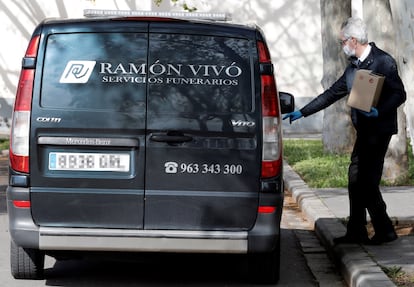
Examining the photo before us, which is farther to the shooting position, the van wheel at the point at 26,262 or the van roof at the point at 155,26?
the van wheel at the point at 26,262

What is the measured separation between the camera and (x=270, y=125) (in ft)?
23.7

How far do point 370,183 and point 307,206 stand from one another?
9.48 feet

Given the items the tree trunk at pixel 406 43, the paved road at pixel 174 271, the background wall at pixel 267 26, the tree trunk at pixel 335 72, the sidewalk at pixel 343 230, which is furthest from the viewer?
the background wall at pixel 267 26

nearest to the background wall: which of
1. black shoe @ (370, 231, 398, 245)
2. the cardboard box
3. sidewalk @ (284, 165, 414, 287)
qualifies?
sidewalk @ (284, 165, 414, 287)

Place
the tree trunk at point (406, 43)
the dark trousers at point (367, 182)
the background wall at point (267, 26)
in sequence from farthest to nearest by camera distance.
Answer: the background wall at point (267, 26)
the dark trousers at point (367, 182)
the tree trunk at point (406, 43)

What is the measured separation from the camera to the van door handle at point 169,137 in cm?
711

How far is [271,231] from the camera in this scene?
284 inches

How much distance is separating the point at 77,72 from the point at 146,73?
46 cm

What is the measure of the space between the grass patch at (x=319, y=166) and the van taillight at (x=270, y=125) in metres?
6.31

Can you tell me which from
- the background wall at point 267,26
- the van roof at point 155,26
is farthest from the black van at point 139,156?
the background wall at point 267,26

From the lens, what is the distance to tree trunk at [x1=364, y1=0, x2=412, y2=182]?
1380cm

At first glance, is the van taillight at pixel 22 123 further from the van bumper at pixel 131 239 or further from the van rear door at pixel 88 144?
the van bumper at pixel 131 239

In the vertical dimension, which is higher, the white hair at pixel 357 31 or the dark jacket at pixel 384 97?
the white hair at pixel 357 31

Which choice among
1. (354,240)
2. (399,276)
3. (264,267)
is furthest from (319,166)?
(399,276)
